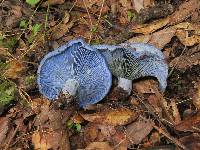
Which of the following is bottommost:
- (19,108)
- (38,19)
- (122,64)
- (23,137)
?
(23,137)

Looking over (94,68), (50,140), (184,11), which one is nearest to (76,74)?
(94,68)

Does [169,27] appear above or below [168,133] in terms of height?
above

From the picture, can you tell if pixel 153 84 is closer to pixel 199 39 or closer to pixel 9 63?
pixel 199 39

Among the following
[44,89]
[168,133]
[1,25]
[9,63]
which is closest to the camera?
[168,133]

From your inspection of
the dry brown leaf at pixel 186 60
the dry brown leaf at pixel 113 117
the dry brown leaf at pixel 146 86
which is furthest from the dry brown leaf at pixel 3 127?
the dry brown leaf at pixel 186 60

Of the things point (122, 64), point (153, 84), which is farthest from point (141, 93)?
point (122, 64)

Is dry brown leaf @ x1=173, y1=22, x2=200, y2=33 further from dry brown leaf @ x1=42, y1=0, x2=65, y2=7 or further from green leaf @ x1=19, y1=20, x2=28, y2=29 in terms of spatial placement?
green leaf @ x1=19, y1=20, x2=28, y2=29

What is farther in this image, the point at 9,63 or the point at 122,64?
the point at 9,63
